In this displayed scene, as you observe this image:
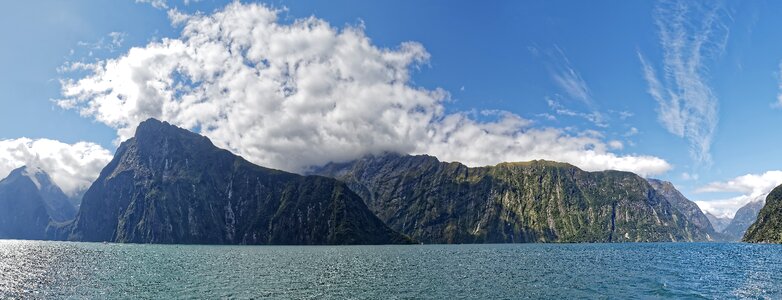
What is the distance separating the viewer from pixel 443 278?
329 ft

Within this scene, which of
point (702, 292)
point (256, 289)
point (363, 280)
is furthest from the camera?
point (363, 280)

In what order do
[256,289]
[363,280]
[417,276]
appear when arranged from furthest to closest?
[417,276], [363,280], [256,289]

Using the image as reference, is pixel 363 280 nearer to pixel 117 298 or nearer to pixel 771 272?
pixel 117 298

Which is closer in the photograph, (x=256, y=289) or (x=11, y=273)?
(x=256, y=289)

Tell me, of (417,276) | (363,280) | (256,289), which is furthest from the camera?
(417,276)

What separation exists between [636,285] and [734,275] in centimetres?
3519

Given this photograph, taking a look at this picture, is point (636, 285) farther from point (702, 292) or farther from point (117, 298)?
point (117, 298)

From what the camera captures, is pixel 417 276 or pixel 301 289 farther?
pixel 417 276

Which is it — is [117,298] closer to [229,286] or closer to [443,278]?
[229,286]

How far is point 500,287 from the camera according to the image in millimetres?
82062

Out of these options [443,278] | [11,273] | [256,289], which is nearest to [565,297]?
[443,278]

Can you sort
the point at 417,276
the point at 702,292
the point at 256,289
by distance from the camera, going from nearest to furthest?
1. the point at 702,292
2. the point at 256,289
3. the point at 417,276

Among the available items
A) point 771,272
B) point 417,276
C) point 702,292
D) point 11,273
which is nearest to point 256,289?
point 417,276

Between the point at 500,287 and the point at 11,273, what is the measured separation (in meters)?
110
